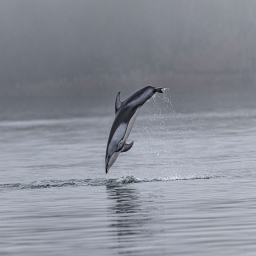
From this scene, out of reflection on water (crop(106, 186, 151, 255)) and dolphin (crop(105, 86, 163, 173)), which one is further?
dolphin (crop(105, 86, 163, 173))

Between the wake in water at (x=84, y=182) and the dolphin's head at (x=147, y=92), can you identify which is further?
the wake in water at (x=84, y=182)

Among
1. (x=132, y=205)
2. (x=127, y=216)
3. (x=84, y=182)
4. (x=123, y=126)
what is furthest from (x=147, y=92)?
(x=84, y=182)

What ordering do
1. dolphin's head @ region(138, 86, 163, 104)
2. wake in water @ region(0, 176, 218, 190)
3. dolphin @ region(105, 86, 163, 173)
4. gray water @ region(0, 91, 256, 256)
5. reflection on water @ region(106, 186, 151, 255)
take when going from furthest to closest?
1. wake in water @ region(0, 176, 218, 190)
2. dolphin @ region(105, 86, 163, 173)
3. dolphin's head @ region(138, 86, 163, 104)
4. reflection on water @ region(106, 186, 151, 255)
5. gray water @ region(0, 91, 256, 256)

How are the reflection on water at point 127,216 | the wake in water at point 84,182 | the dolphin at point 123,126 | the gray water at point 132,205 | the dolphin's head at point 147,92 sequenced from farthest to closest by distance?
the wake in water at point 84,182, the dolphin at point 123,126, the dolphin's head at point 147,92, the reflection on water at point 127,216, the gray water at point 132,205

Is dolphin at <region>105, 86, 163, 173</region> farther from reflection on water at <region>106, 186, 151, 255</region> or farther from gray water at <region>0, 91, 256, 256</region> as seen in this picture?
gray water at <region>0, 91, 256, 256</region>

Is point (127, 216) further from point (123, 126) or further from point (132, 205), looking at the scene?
point (123, 126)

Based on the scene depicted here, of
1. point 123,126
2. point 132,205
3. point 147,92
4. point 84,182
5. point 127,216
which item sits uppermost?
point 147,92

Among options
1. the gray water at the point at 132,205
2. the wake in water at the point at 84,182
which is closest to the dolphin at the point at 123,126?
the gray water at the point at 132,205

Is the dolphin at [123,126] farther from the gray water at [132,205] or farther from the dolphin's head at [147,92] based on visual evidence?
the gray water at [132,205]

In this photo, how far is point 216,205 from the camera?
22344 mm

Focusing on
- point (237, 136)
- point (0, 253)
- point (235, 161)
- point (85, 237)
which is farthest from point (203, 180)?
point (237, 136)

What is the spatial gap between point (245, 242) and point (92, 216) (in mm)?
5929

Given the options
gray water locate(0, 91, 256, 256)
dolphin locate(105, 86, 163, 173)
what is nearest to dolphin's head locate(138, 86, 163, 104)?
dolphin locate(105, 86, 163, 173)

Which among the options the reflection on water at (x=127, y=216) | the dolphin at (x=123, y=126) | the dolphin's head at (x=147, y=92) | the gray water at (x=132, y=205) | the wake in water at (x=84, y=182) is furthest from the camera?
the wake in water at (x=84, y=182)
